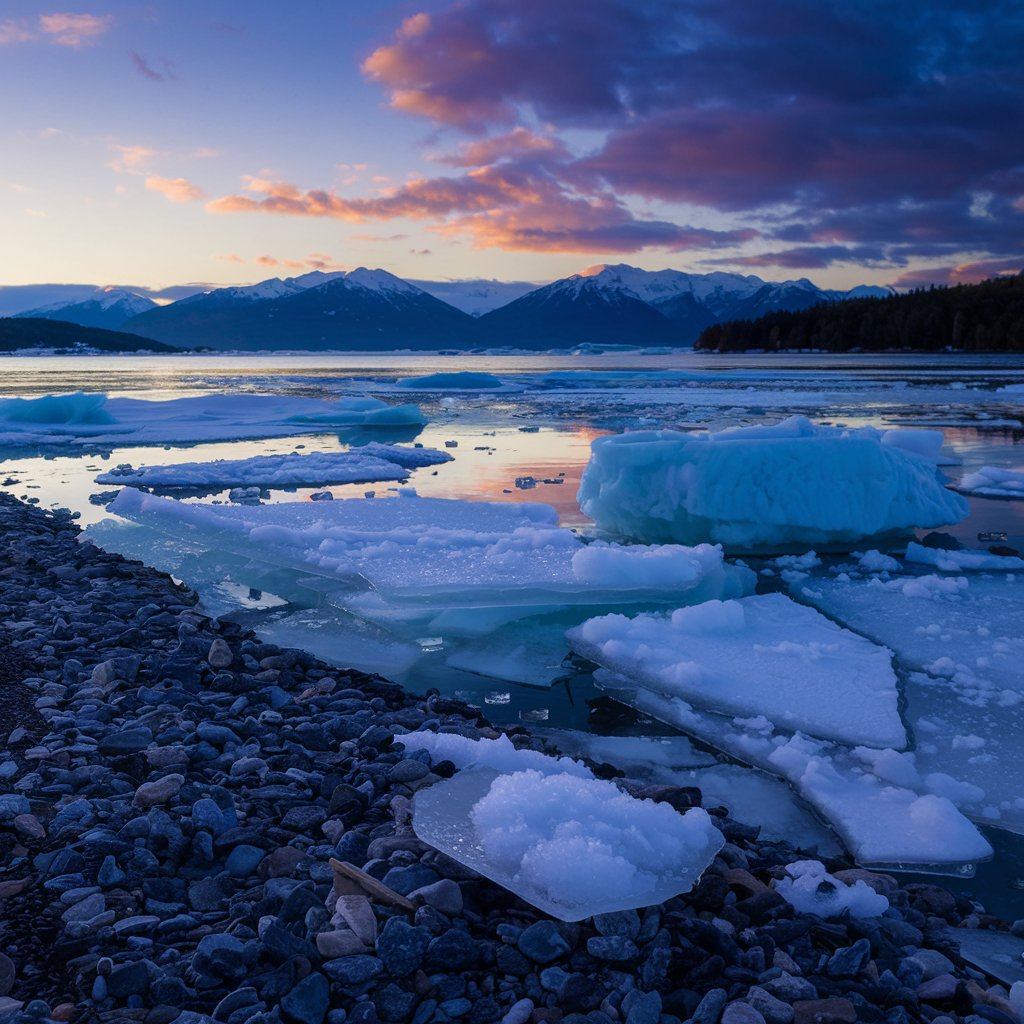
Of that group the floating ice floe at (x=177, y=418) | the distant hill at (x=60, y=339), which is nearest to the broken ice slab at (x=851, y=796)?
the floating ice floe at (x=177, y=418)

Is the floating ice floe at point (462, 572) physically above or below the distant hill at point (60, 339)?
below

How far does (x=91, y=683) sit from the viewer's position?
12.2 ft

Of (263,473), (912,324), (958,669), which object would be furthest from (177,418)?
(912,324)

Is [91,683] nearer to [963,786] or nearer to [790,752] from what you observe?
[790,752]

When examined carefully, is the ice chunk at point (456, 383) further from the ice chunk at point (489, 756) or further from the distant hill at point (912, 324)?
the distant hill at point (912, 324)

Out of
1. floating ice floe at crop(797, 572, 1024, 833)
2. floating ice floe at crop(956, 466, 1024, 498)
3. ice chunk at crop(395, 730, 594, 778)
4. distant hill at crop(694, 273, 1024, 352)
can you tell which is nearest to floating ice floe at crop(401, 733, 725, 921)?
ice chunk at crop(395, 730, 594, 778)

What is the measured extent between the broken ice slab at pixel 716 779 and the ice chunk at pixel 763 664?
40 centimetres

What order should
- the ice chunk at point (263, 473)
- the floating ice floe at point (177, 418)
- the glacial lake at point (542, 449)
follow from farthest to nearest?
the floating ice floe at point (177, 418)
the ice chunk at point (263, 473)
the glacial lake at point (542, 449)

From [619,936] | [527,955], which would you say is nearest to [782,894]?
[619,936]

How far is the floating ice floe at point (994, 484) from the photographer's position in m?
9.29

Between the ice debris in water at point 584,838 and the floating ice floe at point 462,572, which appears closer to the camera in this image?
the ice debris in water at point 584,838

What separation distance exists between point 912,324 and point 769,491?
245 feet

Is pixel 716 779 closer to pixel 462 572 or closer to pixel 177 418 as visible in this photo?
pixel 462 572

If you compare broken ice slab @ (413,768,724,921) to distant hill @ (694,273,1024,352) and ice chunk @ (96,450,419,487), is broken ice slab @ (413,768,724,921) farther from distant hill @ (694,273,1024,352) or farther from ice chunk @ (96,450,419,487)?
distant hill @ (694,273,1024,352)
